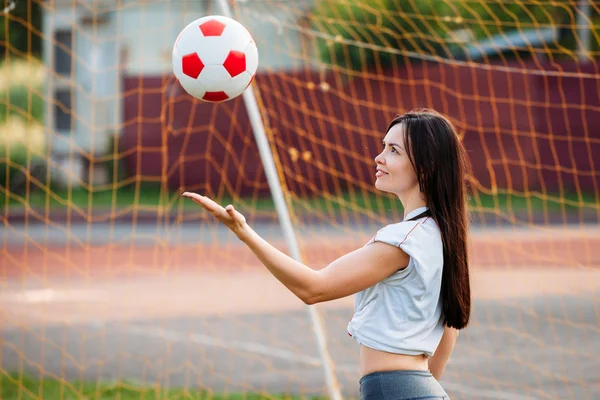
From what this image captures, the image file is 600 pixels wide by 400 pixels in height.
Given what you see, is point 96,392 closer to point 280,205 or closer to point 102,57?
point 280,205

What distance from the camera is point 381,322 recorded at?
2.33 meters

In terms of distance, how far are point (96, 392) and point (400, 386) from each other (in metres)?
3.24

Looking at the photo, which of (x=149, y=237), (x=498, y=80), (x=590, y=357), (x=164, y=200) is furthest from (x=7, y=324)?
(x=498, y=80)

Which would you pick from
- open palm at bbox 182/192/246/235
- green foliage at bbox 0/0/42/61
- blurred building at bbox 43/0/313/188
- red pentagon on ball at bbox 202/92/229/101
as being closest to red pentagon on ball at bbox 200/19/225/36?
red pentagon on ball at bbox 202/92/229/101

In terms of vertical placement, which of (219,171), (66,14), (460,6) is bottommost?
(219,171)

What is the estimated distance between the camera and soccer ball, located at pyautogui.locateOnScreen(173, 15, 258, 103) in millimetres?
2938

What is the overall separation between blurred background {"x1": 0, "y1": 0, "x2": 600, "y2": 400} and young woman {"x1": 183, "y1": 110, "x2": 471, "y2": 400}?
556 millimetres

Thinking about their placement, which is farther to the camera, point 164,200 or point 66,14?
point 66,14

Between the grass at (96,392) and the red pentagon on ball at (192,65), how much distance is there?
262cm

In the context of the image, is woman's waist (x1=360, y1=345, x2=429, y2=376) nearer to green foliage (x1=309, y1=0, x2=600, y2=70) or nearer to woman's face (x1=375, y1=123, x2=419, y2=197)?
woman's face (x1=375, y1=123, x2=419, y2=197)

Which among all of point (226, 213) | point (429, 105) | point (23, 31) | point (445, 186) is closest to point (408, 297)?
point (445, 186)

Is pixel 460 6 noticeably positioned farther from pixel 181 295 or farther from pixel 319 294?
pixel 319 294

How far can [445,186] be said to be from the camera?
7.82ft

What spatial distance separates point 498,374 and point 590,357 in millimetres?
759
